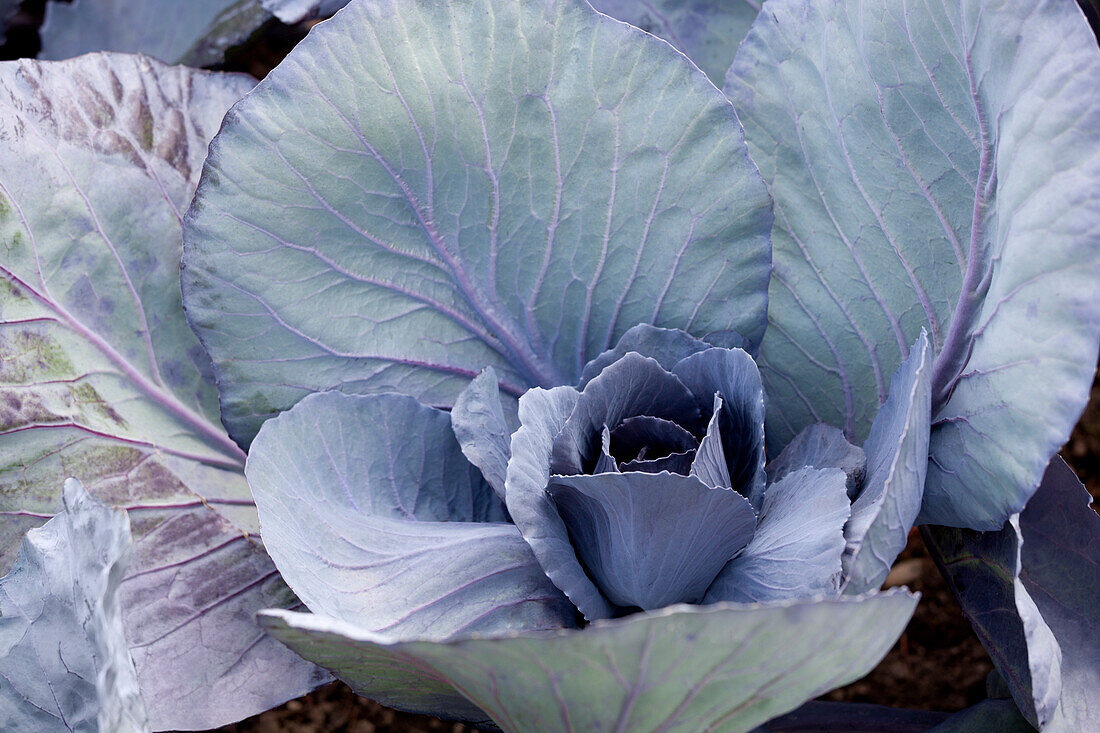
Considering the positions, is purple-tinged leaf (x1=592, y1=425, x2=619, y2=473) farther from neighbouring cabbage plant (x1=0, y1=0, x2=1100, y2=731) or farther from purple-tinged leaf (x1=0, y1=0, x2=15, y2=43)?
purple-tinged leaf (x1=0, y1=0, x2=15, y2=43)

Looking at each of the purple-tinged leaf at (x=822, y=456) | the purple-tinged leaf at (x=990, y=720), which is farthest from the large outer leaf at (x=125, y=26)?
the purple-tinged leaf at (x=990, y=720)

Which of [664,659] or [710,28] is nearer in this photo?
[664,659]

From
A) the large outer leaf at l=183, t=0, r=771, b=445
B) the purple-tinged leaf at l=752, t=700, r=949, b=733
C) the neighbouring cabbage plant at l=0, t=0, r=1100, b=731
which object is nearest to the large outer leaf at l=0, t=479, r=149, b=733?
the neighbouring cabbage plant at l=0, t=0, r=1100, b=731

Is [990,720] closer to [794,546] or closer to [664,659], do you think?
[794,546]

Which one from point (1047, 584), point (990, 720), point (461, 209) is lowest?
point (990, 720)

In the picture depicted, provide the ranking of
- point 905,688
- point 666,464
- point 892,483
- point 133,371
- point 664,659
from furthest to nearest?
1. point 905,688
2. point 133,371
3. point 666,464
4. point 892,483
5. point 664,659

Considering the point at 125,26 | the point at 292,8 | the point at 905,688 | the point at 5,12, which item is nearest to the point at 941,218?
→ the point at 292,8

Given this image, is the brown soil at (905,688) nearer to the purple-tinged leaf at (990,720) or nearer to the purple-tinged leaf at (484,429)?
the purple-tinged leaf at (990,720)

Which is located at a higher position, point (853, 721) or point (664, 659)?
point (664, 659)
